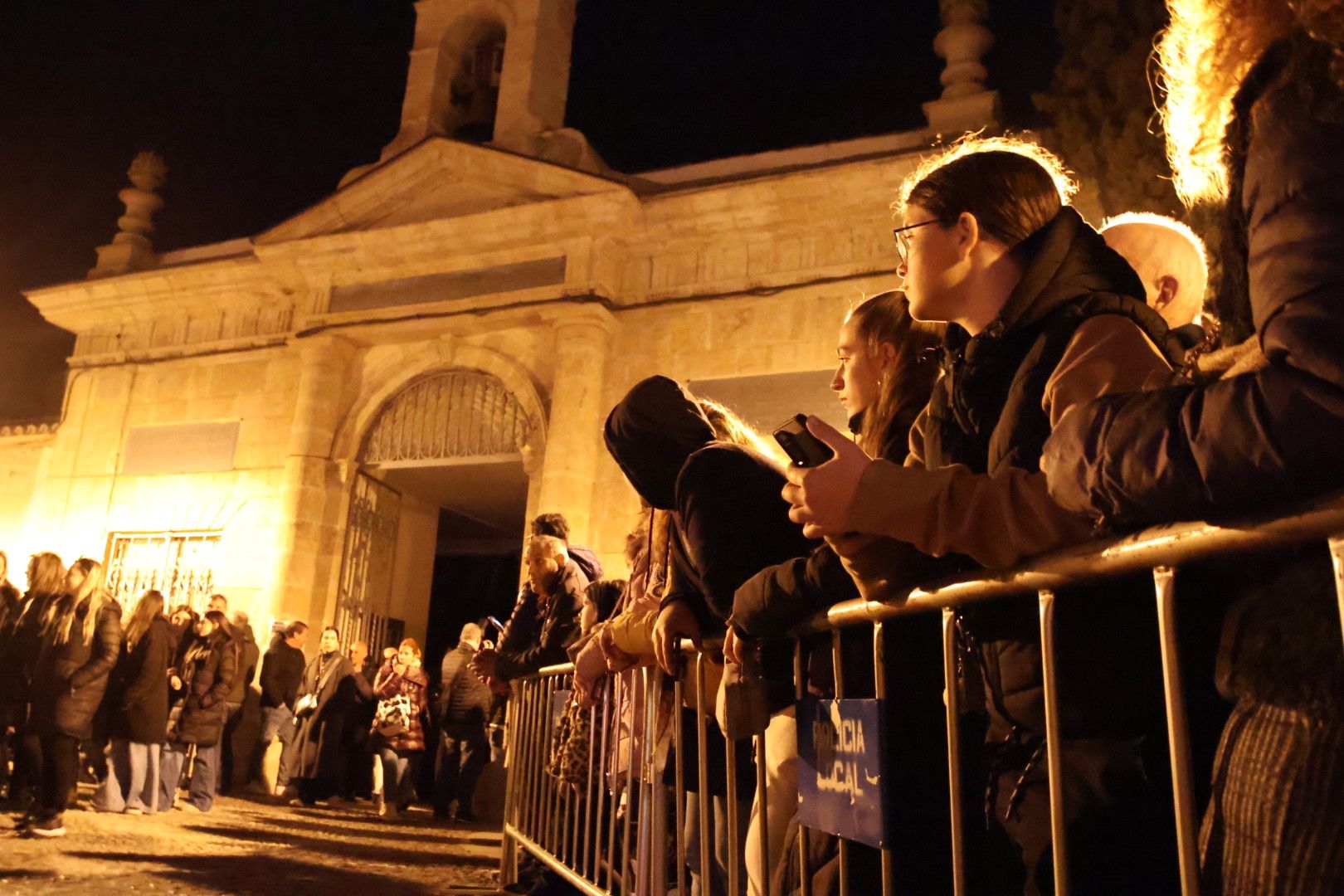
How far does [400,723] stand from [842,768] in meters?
8.54

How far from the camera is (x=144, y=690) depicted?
24.7ft

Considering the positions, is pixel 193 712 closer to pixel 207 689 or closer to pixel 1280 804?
pixel 207 689

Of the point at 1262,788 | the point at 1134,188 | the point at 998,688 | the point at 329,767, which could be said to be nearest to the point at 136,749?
the point at 329,767

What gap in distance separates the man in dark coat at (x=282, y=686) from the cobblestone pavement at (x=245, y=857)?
6.77 feet

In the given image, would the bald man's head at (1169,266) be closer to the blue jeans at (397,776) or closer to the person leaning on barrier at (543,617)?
the person leaning on barrier at (543,617)

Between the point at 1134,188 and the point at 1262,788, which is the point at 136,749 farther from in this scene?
the point at 1134,188

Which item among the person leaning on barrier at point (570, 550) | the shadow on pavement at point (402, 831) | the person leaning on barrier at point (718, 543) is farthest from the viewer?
the shadow on pavement at point (402, 831)

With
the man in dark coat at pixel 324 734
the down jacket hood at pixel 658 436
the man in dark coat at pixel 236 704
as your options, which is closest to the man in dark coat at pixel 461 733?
the man in dark coat at pixel 324 734

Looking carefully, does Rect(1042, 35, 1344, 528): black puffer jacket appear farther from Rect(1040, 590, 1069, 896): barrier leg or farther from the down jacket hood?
the down jacket hood

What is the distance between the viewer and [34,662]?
7027mm

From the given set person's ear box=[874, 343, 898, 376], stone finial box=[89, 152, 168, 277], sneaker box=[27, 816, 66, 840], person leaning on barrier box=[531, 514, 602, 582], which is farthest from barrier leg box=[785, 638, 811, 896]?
stone finial box=[89, 152, 168, 277]

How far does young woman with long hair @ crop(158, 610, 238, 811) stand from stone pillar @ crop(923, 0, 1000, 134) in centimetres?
848

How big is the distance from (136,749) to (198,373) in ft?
23.9

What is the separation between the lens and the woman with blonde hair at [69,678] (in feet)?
21.0
